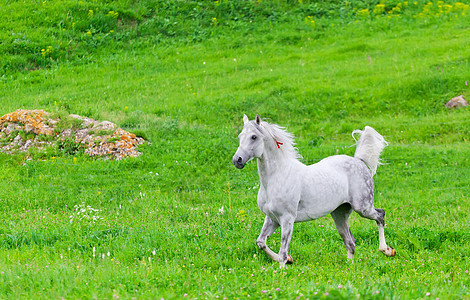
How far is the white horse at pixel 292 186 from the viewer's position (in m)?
8.10

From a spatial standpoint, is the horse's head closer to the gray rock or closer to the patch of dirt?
the patch of dirt

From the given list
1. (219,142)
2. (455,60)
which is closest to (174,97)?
(219,142)

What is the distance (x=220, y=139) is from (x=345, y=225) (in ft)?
26.9

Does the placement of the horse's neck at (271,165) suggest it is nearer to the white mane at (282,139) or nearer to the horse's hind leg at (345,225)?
the white mane at (282,139)

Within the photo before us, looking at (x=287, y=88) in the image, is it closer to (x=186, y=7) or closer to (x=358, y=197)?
(x=186, y=7)

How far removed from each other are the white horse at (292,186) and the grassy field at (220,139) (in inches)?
20.4

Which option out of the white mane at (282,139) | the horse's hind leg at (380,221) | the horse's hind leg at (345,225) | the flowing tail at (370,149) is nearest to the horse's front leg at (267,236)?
the white mane at (282,139)

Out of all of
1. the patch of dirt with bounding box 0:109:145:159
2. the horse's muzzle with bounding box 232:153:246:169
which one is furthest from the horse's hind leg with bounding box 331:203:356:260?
the patch of dirt with bounding box 0:109:145:159

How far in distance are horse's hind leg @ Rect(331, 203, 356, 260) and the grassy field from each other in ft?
0.79

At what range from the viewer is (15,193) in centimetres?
1304

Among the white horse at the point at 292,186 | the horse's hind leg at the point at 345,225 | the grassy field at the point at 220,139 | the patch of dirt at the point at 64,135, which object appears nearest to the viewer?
the grassy field at the point at 220,139

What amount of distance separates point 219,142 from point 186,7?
17.2m

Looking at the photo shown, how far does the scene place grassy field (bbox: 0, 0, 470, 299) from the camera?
23.4 feet

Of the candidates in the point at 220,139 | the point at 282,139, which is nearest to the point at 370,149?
the point at 282,139
